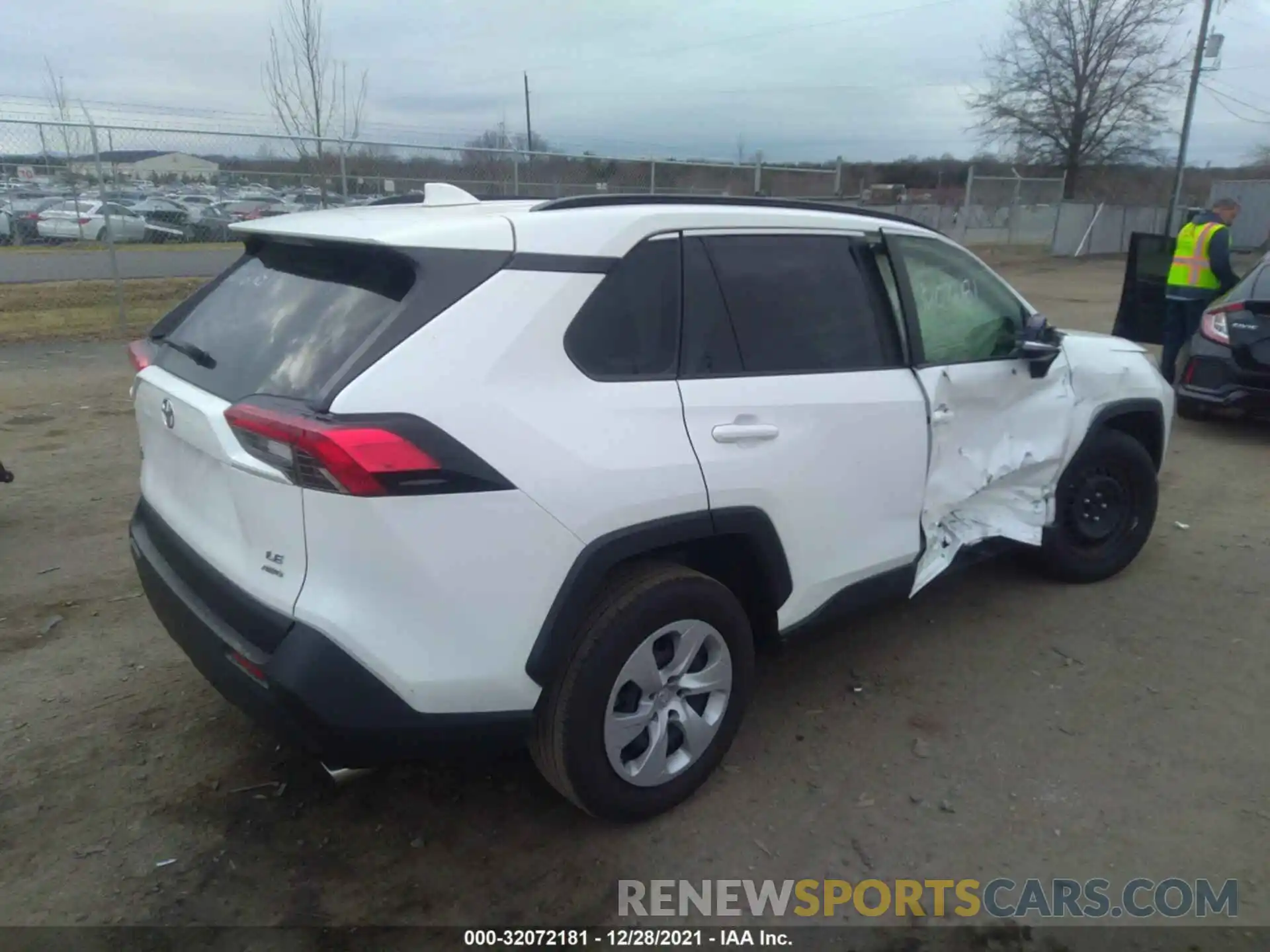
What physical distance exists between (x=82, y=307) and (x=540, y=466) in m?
12.9

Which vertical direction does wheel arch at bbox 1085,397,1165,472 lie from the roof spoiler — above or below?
below

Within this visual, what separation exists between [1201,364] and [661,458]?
6.38 m

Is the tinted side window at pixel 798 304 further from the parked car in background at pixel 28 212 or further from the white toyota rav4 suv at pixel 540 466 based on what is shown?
the parked car in background at pixel 28 212

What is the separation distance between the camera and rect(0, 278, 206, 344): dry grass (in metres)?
10.8

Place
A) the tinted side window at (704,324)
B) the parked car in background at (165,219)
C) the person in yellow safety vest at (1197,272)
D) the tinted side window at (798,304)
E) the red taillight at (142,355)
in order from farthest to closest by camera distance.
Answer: the parked car in background at (165,219)
the person in yellow safety vest at (1197,272)
the red taillight at (142,355)
the tinted side window at (798,304)
the tinted side window at (704,324)

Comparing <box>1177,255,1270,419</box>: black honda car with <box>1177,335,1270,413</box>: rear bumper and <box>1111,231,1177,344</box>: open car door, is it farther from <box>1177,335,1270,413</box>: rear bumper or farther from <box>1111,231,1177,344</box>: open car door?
<box>1111,231,1177,344</box>: open car door

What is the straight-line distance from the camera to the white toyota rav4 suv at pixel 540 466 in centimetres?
219

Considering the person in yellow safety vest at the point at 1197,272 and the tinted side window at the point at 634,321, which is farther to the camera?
the person in yellow safety vest at the point at 1197,272

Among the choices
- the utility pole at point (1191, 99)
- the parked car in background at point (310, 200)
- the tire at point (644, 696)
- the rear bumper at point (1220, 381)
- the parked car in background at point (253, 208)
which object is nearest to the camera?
the tire at point (644, 696)

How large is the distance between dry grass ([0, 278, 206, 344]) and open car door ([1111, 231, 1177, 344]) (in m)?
10.4

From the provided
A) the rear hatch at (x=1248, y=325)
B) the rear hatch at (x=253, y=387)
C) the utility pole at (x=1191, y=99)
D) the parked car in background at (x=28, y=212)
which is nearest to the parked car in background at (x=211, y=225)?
the parked car in background at (x=28, y=212)

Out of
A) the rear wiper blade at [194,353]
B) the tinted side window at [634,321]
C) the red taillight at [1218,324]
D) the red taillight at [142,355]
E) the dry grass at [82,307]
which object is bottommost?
the dry grass at [82,307]

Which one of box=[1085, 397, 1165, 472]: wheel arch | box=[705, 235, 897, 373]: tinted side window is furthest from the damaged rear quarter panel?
box=[705, 235, 897, 373]: tinted side window

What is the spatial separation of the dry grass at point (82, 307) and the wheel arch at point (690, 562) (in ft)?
33.0
